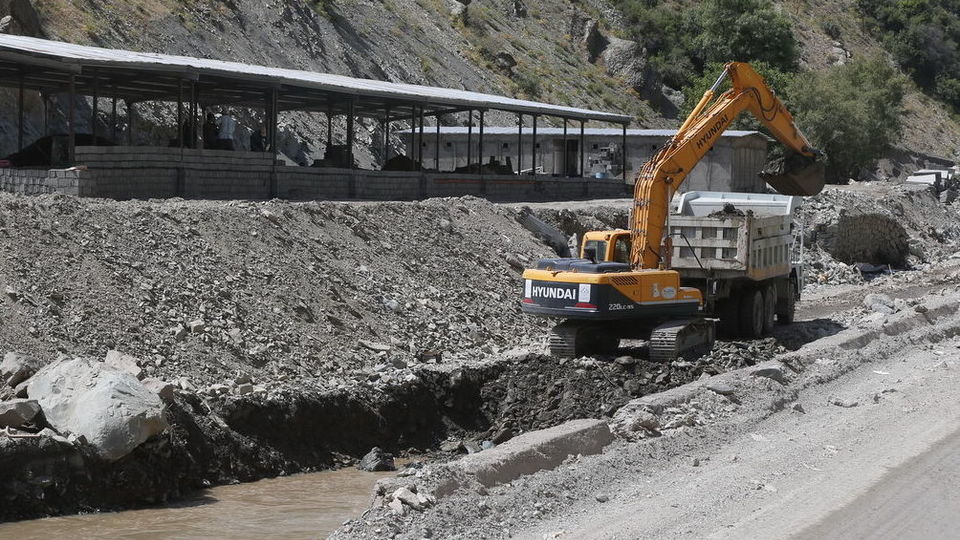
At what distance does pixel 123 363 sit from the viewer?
15.6m

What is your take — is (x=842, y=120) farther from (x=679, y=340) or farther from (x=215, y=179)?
(x=679, y=340)

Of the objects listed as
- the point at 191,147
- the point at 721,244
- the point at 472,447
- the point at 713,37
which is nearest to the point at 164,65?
the point at 191,147

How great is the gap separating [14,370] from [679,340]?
32.6 feet

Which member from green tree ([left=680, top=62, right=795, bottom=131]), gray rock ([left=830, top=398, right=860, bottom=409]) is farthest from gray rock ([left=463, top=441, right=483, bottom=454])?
green tree ([left=680, top=62, right=795, bottom=131])

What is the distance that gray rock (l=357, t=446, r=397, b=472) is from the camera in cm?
1596

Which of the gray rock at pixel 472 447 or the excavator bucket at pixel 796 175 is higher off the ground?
the excavator bucket at pixel 796 175

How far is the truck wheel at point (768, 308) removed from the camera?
2278 centimetres

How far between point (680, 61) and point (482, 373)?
70203 millimetres

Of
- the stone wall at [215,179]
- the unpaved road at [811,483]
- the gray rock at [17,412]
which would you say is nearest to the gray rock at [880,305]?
the unpaved road at [811,483]

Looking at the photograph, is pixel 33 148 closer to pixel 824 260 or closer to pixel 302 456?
pixel 302 456

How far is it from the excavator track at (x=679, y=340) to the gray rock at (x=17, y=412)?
9.53 m

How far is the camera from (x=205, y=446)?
1487 cm

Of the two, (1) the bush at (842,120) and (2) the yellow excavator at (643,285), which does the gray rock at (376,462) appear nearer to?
(2) the yellow excavator at (643,285)

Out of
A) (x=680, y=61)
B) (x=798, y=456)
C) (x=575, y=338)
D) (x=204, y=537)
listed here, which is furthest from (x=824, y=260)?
(x=680, y=61)
